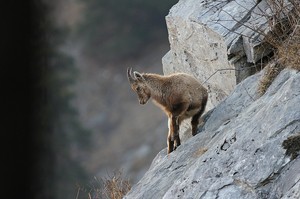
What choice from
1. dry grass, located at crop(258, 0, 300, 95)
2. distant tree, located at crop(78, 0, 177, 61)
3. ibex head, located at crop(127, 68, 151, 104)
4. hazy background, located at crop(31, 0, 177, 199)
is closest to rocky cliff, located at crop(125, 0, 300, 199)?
dry grass, located at crop(258, 0, 300, 95)

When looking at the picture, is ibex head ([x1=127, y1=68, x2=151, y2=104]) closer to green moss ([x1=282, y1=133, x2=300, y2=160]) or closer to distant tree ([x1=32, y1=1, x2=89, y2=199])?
green moss ([x1=282, y1=133, x2=300, y2=160])

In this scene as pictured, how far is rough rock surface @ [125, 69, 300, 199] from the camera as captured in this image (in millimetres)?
10250

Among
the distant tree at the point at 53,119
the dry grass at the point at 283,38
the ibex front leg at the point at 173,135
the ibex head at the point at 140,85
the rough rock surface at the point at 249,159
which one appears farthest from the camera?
the distant tree at the point at 53,119

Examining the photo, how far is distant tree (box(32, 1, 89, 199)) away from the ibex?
68.7 feet

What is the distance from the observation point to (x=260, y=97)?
39.3ft

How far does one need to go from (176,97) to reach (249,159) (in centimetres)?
390

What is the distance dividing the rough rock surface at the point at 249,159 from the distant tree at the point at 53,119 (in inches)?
926

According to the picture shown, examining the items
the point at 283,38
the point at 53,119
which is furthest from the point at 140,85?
the point at 53,119

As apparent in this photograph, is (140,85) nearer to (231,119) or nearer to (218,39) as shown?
(218,39)

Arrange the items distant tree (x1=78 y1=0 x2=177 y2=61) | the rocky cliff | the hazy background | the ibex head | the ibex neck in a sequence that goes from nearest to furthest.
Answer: the rocky cliff
the ibex neck
the ibex head
the hazy background
distant tree (x1=78 y1=0 x2=177 y2=61)

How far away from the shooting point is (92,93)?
2276 inches

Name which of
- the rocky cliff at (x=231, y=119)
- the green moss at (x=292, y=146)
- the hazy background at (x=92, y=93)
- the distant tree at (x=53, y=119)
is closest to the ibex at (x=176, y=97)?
the rocky cliff at (x=231, y=119)

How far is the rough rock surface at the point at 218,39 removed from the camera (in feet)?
45.4

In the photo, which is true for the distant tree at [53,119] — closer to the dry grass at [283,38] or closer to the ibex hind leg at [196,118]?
the ibex hind leg at [196,118]
